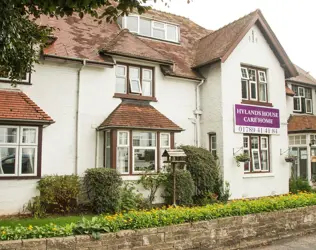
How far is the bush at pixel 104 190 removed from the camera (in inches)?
454

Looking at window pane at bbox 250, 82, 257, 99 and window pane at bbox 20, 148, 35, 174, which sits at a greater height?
window pane at bbox 250, 82, 257, 99

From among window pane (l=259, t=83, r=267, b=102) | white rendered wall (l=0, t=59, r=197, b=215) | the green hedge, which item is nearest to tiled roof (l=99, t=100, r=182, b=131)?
white rendered wall (l=0, t=59, r=197, b=215)

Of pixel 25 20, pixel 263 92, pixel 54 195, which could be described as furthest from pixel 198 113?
pixel 25 20

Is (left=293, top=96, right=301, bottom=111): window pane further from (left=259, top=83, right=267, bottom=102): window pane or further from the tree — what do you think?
the tree

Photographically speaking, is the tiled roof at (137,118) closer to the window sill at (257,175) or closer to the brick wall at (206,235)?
the window sill at (257,175)

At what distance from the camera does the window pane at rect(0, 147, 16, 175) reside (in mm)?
11188

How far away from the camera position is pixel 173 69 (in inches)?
631

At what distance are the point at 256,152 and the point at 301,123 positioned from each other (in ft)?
17.9

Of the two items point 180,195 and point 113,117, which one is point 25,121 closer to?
point 113,117

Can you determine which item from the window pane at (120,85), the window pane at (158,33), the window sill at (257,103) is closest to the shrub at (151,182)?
the window pane at (120,85)

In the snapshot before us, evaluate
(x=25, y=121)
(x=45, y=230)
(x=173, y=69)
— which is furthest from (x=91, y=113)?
(x=45, y=230)

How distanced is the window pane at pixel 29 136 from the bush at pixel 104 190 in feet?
8.01

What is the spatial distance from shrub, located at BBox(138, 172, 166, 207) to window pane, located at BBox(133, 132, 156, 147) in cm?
127

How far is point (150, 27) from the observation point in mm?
17734
